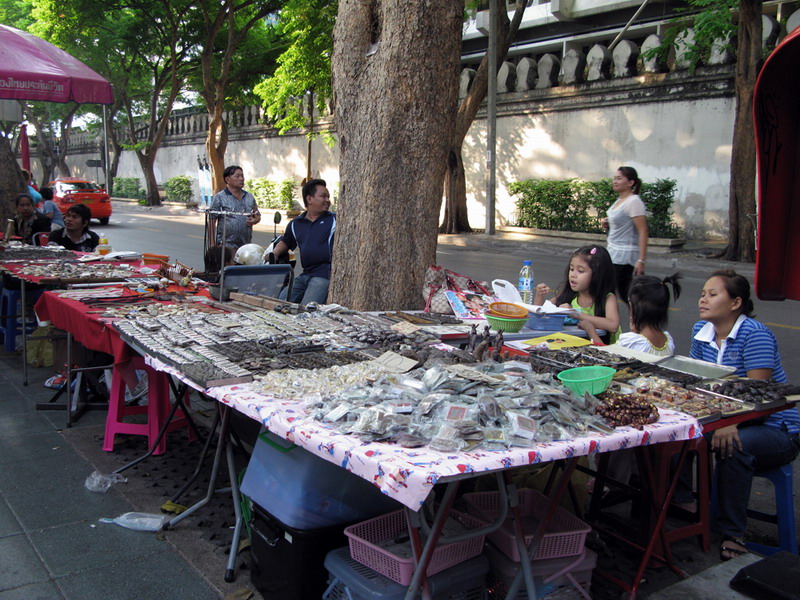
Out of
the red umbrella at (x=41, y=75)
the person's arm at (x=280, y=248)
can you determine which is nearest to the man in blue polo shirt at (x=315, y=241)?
the person's arm at (x=280, y=248)

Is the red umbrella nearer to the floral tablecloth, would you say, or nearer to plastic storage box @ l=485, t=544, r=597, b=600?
the floral tablecloth

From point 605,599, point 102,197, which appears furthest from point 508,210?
point 605,599

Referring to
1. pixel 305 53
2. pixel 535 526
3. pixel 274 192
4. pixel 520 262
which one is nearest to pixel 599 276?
pixel 535 526

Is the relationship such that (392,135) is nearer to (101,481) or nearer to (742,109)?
(101,481)

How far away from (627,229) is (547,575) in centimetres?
446

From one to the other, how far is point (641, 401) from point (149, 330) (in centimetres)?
→ 280

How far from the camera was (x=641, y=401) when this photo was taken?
2816 millimetres

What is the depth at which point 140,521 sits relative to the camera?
11.9 ft

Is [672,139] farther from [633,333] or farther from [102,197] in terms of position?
[102,197]

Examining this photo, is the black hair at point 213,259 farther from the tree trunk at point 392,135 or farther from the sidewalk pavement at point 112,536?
the sidewalk pavement at point 112,536

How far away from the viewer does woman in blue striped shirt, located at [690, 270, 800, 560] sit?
129 inches

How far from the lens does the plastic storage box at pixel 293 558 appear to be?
9.11ft

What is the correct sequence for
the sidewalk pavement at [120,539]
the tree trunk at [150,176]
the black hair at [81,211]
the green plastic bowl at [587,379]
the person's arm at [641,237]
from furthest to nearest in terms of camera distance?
the tree trunk at [150,176]
the black hair at [81,211]
the person's arm at [641,237]
the sidewalk pavement at [120,539]
the green plastic bowl at [587,379]

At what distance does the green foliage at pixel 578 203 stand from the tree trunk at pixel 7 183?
11.2 m
